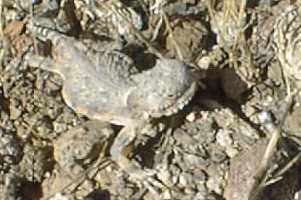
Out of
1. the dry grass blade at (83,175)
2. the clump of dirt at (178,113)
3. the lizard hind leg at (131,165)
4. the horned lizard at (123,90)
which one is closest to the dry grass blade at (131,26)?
the clump of dirt at (178,113)

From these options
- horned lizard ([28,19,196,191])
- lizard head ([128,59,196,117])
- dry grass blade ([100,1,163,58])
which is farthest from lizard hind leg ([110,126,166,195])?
dry grass blade ([100,1,163,58])

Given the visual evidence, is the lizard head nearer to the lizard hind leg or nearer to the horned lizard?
the horned lizard

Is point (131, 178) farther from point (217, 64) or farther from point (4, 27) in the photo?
point (4, 27)

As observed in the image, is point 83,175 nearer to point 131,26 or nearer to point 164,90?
point 164,90

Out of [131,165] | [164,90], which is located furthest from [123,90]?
[131,165]

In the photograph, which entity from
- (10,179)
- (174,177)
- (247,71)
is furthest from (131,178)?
(247,71)
